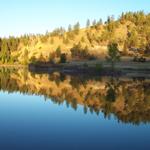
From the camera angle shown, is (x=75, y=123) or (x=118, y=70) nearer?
(x=75, y=123)

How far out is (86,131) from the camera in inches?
1484

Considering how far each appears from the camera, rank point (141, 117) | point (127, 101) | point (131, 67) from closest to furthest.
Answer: point (141, 117) → point (127, 101) → point (131, 67)

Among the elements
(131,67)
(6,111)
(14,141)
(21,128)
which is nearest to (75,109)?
(6,111)

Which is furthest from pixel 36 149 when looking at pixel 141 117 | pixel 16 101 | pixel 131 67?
pixel 131 67

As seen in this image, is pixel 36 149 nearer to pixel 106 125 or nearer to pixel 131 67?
Result: pixel 106 125

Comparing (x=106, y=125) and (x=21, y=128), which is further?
(x=106, y=125)

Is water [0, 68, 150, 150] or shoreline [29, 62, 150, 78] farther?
shoreline [29, 62, 150, 78]

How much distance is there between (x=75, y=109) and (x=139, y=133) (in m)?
19.2

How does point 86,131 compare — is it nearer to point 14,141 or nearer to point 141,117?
point 14,141

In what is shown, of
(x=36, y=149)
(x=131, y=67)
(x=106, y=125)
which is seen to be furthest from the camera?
(x=131, y=67)

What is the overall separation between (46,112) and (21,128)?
13713mm

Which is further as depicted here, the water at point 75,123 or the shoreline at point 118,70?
the shoreline at point 118,70

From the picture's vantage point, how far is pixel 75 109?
182 feet

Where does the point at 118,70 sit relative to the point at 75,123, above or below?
above
